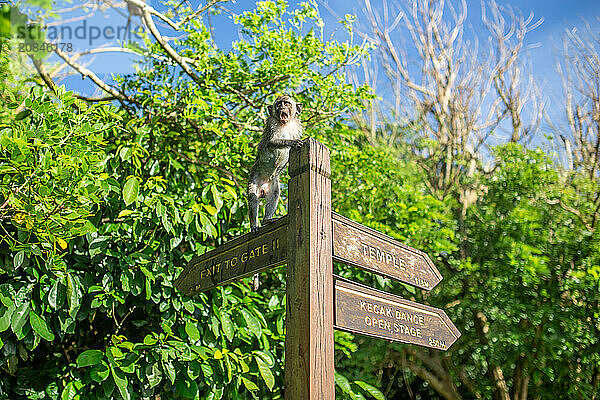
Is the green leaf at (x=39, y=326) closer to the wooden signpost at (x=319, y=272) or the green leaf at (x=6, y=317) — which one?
the green leaf at (x=6, y=317)

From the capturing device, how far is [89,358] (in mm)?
2785

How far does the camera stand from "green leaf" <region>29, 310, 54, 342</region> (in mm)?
2662

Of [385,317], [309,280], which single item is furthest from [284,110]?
[385,317]

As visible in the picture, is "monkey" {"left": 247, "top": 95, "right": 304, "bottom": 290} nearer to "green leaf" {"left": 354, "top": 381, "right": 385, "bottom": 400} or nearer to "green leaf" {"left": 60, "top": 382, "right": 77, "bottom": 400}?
"green leaf" {"left": 354, "top": 381, "right": 385, "bottom": 400}

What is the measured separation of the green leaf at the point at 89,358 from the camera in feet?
9.03

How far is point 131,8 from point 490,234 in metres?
5.36

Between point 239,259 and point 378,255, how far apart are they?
1.83 feet

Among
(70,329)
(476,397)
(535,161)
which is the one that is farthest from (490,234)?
(70,329)

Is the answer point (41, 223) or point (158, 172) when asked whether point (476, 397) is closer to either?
point (158, 172)

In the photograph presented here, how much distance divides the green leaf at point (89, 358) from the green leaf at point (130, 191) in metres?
0.81

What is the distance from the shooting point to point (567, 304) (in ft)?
21.3

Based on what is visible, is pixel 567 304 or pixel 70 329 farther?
pixel 567 304

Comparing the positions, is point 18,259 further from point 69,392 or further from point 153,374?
point 153,374

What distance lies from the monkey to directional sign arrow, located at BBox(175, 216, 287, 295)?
0.24ft
